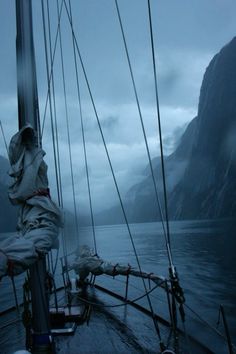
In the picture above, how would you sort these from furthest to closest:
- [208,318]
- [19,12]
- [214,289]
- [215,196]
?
1. [215,196]
2. [214,289]
3. [208,318]
4. [19,12]

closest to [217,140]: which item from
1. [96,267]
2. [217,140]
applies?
[217,140]

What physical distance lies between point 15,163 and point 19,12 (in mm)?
2241

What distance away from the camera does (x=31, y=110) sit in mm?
4602

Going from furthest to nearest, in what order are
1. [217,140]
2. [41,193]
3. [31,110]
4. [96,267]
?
[217,140] → [96,267] → [41,193] → [31,110]

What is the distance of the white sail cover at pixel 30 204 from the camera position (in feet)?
12.7

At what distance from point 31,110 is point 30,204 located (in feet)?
4.42

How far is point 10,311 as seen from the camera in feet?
38.3

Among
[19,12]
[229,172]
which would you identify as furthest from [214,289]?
[229,172]

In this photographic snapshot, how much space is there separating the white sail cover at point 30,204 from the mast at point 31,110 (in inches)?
9.3

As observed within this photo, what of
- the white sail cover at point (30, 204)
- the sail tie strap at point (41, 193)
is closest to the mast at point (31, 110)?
the white sail cover at point (30, 204)

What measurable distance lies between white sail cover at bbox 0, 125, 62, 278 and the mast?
0.24 m

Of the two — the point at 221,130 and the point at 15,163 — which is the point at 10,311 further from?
the point at 221,130

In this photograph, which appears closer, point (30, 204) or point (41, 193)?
point (30, 204)

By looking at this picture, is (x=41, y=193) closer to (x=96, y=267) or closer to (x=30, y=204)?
(x=30, y=204)
